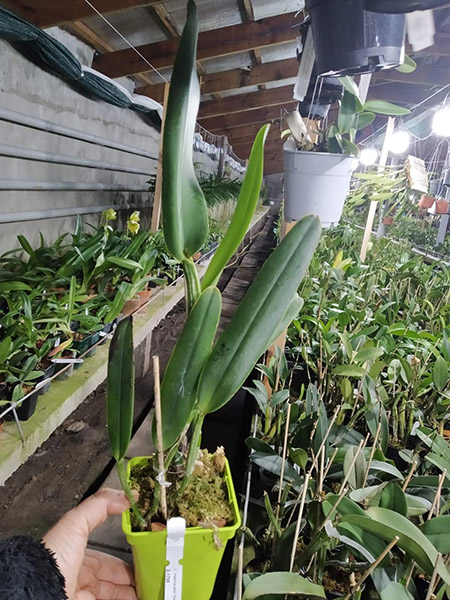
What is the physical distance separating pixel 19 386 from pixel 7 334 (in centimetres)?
19

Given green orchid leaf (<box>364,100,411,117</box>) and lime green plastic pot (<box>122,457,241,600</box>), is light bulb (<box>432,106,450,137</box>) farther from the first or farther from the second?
lime green plastic pot (<box>122,457,241,600</box>)

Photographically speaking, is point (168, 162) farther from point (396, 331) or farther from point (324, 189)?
point (396, 331)

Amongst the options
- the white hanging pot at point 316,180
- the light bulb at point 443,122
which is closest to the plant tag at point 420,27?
the white hanging pot at point 316,180

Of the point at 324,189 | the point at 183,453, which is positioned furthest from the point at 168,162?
the point at 324,189

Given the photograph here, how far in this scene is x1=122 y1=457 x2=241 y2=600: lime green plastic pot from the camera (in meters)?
0.55

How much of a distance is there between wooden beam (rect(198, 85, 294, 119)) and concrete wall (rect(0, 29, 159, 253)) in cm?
261

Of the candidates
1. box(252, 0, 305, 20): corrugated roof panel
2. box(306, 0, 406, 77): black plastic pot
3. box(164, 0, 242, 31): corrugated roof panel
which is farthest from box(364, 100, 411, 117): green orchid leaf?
box(252, 0, 305, 20): corrugated roof panel

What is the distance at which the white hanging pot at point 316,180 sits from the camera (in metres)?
1.11

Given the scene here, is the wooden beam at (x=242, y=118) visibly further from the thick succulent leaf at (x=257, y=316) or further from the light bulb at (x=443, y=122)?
the thick succulent leaf at (x=257, y=316)

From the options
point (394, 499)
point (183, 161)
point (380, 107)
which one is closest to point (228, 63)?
point (380, 107)

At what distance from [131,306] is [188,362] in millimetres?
1314

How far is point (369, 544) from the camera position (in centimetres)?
56

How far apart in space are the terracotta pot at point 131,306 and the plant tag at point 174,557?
4.22 feet

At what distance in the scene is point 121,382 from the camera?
1.81 ft
